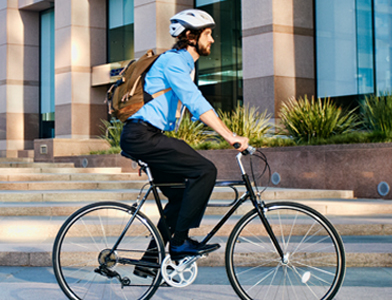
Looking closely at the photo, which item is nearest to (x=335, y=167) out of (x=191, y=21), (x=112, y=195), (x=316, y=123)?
(x=316, y=123)

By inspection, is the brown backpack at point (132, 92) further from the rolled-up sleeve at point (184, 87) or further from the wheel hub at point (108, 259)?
the wheel hub at point (108, 259)

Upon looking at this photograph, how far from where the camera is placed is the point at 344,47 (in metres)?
13.3

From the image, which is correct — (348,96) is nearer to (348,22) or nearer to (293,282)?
(348,22)

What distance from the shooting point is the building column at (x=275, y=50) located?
41.4ft

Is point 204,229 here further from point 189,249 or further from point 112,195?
point 112,195

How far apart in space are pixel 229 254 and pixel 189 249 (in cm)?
32

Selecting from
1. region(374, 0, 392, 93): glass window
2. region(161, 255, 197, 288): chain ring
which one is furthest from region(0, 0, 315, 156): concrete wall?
region(161, 255, 197, 288): chain ring

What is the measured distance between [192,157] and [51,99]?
18.9 meters

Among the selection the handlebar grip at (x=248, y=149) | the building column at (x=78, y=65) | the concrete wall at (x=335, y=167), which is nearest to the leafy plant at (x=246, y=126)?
the concrete wall at (x=335, y=167)

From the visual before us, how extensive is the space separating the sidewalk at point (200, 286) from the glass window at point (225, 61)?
1033 cm

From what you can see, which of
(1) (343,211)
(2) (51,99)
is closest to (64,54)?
(2) (51,99)

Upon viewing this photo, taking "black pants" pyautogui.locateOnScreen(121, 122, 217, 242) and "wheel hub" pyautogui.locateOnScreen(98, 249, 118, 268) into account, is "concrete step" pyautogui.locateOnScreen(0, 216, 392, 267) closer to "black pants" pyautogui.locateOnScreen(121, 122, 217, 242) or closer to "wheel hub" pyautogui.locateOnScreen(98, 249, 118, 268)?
"wheel hub" pyautogui.locateOnScreen(98, 249, 118, 268)

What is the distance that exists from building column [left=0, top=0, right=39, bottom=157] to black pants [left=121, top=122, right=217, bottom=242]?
720 inches

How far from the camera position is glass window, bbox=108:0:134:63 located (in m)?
18.4
